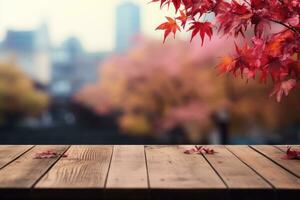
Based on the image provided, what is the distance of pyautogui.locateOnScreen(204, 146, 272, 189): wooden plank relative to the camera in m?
1.07

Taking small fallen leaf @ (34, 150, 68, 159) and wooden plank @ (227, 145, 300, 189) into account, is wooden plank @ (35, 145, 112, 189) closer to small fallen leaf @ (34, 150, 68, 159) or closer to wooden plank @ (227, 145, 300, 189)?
small fallen leaf @ (34, 150, 68, 159)

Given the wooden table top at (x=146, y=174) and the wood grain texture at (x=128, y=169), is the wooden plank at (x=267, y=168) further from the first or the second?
the wood grain texture at (x=128, y=169)

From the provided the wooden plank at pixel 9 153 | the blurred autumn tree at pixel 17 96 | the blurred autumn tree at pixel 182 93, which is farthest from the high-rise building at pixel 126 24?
the wooden plank at pixel 9 153

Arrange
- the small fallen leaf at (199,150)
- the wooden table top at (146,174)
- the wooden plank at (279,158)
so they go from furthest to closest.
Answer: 1. the small fallen leaf at (199,150)
2. the wooden plank at (279,158)
3. the wooden table top at (146,174)

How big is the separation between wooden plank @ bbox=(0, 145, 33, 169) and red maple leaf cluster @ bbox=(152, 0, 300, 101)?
60cm

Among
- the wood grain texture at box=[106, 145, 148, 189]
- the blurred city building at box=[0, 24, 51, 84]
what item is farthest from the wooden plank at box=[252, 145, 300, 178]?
the blurred city building at box=[0, 24, 51, 84]

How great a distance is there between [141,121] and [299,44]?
1013cm

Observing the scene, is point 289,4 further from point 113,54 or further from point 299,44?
point 113,54

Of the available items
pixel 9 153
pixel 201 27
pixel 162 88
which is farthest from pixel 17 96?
pixel 201 27

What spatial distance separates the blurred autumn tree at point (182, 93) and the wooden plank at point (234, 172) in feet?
27.3

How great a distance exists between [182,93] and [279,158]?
364 inches

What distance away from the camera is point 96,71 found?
11.8m

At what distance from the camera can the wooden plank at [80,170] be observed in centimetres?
108

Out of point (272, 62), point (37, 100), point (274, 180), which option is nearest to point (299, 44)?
point (272, 62)
